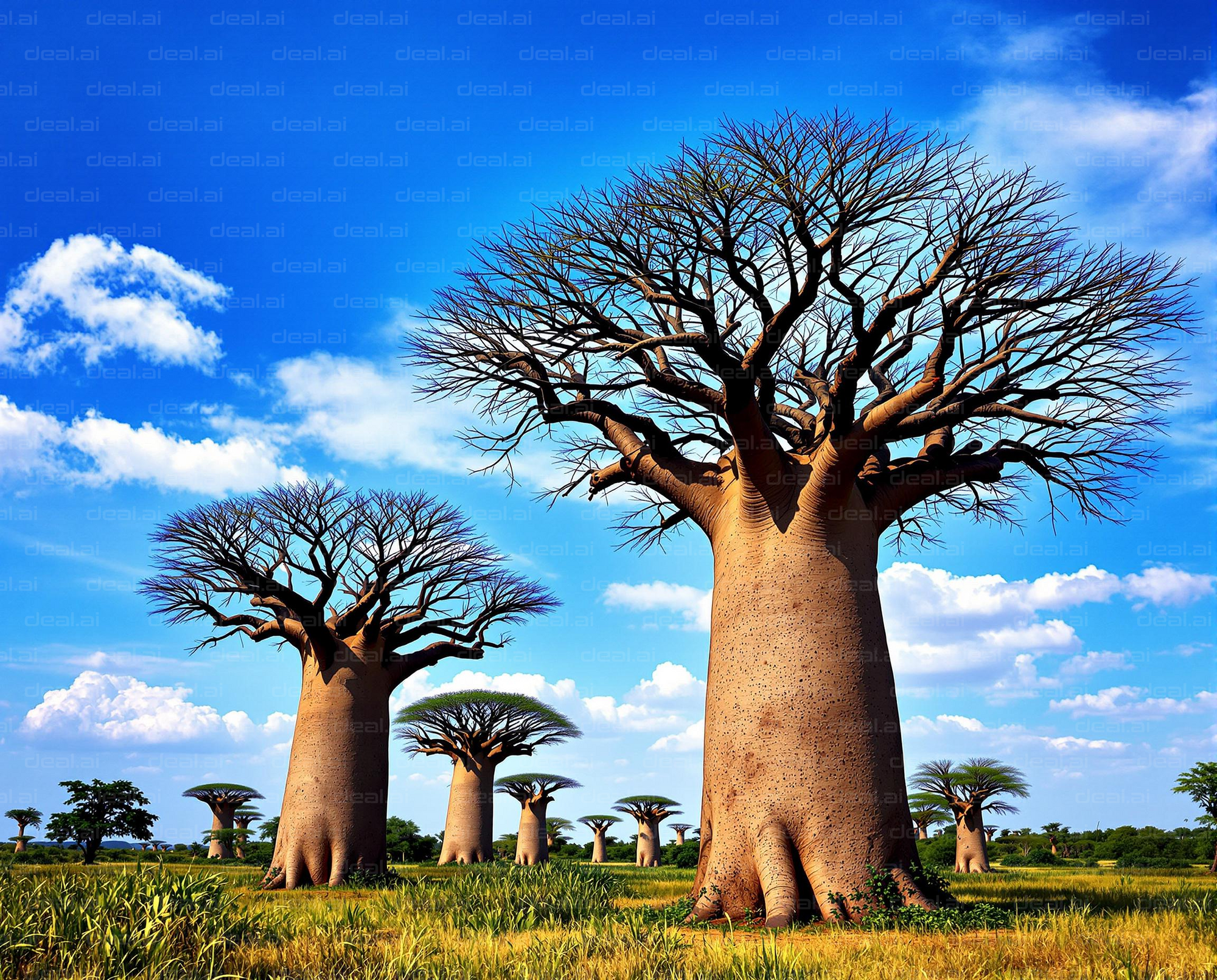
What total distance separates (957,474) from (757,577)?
3.26m

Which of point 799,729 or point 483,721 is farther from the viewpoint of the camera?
point 483,721

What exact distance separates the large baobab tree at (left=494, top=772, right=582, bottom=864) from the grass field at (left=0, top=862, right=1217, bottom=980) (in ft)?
85.6

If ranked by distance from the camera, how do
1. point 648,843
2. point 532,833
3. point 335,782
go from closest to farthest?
1. point 335,782
2. point 532,833
3. point 648,843

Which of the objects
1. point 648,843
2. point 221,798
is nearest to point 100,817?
point 221,798


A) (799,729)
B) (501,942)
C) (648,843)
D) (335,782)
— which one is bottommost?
(648,843)

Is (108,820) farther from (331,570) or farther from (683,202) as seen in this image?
(683,202)

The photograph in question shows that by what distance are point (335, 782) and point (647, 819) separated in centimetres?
3026

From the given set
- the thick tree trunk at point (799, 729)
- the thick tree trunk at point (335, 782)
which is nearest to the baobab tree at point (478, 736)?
the thick tree trunk at point (335, 782)

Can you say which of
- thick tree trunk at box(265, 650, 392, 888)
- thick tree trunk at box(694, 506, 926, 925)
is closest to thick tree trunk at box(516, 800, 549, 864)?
thick tree trunk at box(265, 650, 392, 888)

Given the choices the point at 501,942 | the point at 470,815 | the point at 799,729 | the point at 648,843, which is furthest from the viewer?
the point at 648,843

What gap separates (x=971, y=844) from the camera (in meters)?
29.6

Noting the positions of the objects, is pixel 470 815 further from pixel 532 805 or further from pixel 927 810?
pixel 927 810

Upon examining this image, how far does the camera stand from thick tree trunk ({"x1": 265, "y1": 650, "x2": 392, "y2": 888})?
52.8 ft

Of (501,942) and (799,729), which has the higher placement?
(799,729)
